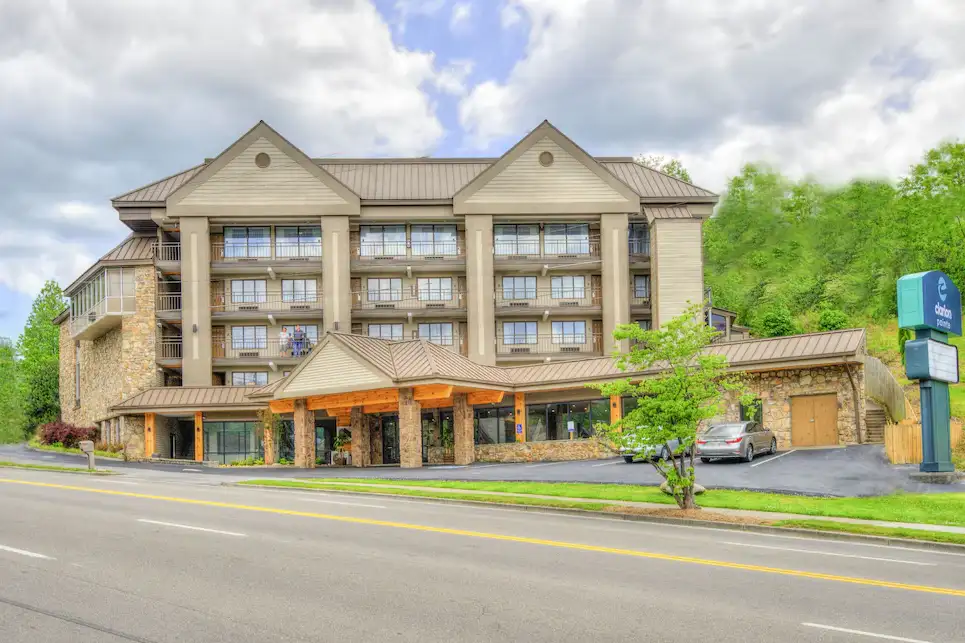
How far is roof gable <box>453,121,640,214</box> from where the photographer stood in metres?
59.5

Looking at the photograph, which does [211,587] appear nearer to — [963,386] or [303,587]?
[303,587]

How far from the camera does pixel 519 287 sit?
202ft

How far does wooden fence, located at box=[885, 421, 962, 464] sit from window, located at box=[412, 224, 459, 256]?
107 feet

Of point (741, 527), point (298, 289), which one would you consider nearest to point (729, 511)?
point (741, 527)

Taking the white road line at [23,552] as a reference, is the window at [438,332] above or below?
above

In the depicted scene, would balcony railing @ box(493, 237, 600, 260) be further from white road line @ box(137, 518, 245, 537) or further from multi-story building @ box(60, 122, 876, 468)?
white road line @ box(137, 518, 245, 537)

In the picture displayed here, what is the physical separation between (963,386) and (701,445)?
32.2m

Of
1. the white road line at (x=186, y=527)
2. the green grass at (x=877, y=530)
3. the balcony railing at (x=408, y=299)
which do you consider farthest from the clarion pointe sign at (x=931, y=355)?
the balcony railing at (x=408, y=299)

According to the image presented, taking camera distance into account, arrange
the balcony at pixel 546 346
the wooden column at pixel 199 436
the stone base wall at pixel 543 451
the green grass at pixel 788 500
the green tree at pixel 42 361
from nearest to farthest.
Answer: the green grass at pixel 788 500, the stone base wall at pixel 543 451, the wooden column at pixel 199 436, the balcony at pixel 546 346, the green tree at pixel 42 361

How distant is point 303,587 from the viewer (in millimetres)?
12164

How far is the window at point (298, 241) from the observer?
60031 millimetres

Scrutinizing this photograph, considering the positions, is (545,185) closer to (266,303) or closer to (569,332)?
(569,332)

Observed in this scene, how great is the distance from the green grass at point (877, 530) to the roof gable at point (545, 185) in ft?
133

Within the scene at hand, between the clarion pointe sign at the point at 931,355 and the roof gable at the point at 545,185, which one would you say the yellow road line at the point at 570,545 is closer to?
the clarion pointe sign at the point at 931,355
